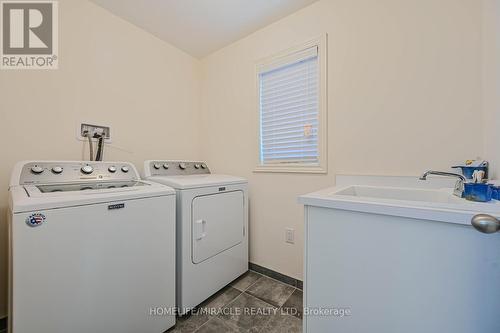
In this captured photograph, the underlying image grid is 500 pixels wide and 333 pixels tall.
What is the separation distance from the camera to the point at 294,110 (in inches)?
69.2

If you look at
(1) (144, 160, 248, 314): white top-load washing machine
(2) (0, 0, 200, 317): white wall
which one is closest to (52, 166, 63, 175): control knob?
(2) (0, 0, 200, 317): white wall

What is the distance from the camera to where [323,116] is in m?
1.57

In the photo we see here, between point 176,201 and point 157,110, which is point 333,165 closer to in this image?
point 176,201

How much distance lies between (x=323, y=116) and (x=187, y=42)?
1.63 metres

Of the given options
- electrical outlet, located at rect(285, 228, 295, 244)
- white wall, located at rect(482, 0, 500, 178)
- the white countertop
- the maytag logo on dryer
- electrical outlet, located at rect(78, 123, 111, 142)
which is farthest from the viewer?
electrical outlet, located at rect(285, 228, 295, 244)

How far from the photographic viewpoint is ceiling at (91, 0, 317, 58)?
1.61m

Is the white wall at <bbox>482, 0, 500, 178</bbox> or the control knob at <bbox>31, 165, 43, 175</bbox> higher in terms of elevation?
the white wall at <bbox>482, 0, 500, 178</bbox>

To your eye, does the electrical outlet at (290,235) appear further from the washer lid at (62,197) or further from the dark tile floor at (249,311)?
the washer lid at (62,197)

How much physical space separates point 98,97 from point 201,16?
1.10 meters

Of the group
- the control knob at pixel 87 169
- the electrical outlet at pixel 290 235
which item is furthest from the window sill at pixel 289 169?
the control knob at pixel 87 169

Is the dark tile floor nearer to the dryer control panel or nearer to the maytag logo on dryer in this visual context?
the maytag logo on dryer

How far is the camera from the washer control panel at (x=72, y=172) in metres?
1.18

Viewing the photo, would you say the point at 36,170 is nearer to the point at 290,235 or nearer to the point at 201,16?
the point at 201,16

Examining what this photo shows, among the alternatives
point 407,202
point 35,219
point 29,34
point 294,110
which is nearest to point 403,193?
point 407,202
